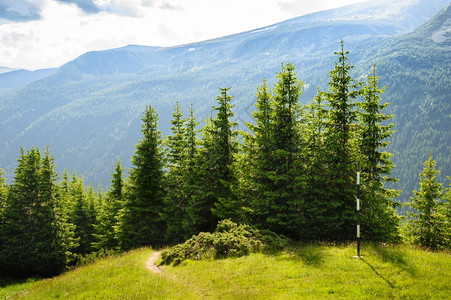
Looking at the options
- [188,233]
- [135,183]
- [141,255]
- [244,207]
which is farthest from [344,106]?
[135,183]

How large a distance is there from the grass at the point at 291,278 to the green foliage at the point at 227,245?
955 millimetres

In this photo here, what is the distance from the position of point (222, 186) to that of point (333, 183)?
940 centimetres

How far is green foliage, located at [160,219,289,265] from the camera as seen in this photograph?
17.1 m

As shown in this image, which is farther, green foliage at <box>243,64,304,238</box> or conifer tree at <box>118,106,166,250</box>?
conifer tree at <box>118,106,166,250</box>

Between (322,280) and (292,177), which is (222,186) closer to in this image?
(292,177)

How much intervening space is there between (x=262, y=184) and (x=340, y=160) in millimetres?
5701

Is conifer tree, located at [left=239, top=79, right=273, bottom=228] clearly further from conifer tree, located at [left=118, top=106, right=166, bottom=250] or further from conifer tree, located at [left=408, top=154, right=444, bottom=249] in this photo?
conifer tree, located at [left=408, top=154, right=444, bottom=249]

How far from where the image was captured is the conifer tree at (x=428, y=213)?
2850 centimetres

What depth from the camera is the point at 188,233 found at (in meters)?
26.5

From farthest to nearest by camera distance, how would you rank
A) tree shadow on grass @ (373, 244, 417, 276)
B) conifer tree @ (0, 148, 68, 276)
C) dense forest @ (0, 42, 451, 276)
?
conifer tree @ (0, 148, 68, 276), dense forest @ (0, 42, 451, 276), tree shadow on grass @ (373, 244, 417, 276)

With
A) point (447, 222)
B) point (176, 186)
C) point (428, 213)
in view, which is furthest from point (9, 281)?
point (447, 222)

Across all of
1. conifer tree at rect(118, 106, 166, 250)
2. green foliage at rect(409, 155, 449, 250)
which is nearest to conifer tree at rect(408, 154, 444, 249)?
green foliage at rect(409, 155, 449, 250)

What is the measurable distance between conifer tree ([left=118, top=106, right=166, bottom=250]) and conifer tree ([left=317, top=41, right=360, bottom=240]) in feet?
52.9

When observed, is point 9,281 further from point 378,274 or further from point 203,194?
point 378,274
